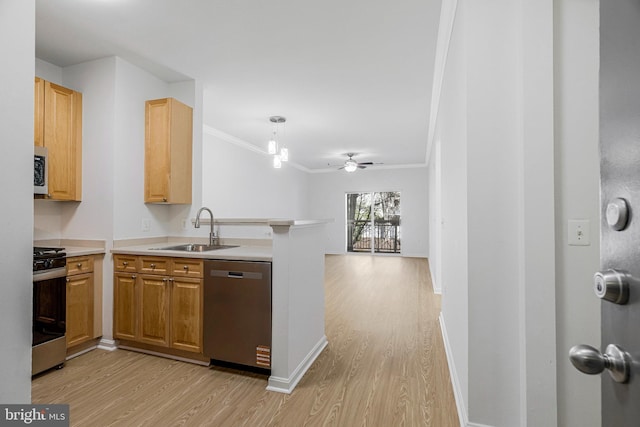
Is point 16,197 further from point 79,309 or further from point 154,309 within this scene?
point 79,309

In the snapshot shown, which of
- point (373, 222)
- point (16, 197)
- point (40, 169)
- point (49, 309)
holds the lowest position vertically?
point (49, 309)

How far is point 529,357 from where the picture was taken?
4.82ft

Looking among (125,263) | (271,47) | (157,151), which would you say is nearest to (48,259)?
(125,263)

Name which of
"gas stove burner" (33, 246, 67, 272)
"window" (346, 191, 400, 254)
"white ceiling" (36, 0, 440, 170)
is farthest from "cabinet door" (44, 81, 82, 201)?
"window" (346, 191, 400, 254)

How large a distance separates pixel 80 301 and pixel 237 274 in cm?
150

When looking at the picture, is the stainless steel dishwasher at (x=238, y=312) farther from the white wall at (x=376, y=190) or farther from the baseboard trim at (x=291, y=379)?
the white wall at (x=376, y=190)

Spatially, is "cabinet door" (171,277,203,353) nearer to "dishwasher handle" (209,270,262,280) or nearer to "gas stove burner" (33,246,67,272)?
"dishwasher handle" (209,270,262,280)

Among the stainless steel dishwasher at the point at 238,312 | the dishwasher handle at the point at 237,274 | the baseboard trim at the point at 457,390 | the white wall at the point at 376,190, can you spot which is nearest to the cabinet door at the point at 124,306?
the stainless steel dishwasher at the point at 238,312

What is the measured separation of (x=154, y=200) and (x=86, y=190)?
1.93 feet

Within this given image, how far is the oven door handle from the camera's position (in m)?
2.16

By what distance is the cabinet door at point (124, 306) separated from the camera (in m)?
2.70

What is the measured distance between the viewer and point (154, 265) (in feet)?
8.68

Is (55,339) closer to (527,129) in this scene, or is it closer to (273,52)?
(273,52)

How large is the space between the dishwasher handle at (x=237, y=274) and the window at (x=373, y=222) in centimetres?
732
